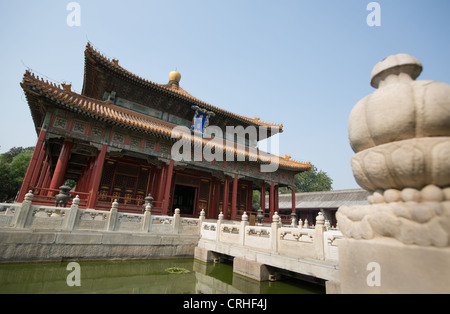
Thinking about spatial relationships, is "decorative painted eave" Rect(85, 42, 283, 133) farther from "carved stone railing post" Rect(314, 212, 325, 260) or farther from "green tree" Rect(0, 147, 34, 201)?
"green tree" Rect(0, 147, 34, 201)

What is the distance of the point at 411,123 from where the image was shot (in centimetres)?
193

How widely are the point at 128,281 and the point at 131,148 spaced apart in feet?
24.0

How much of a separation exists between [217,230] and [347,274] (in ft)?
23.0

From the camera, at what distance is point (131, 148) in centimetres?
1182

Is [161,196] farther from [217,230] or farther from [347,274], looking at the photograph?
[347,274]

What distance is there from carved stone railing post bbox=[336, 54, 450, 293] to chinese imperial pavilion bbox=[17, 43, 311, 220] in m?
9.76

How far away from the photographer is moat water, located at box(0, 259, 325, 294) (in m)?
5.17

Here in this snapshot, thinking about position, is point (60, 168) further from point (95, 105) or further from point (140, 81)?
point (140, 81)

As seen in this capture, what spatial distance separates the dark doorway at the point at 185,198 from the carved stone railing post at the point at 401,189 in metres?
14.2

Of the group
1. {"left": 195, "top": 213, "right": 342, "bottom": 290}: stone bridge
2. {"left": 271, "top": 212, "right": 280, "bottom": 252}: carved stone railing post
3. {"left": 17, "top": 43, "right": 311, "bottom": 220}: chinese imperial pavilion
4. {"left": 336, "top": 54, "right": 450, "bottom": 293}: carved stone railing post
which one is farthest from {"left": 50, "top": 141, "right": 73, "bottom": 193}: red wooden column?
{"left": 336, "top": 54, "right": 450, "bottom": 293}: carved stone railing post

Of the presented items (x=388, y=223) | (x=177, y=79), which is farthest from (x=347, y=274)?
(x=177, y=79)

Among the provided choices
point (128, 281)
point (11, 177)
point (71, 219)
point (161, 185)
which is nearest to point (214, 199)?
point (161, 185)

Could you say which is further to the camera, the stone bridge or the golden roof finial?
the golden roof finial

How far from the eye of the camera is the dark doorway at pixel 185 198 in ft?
52.3
